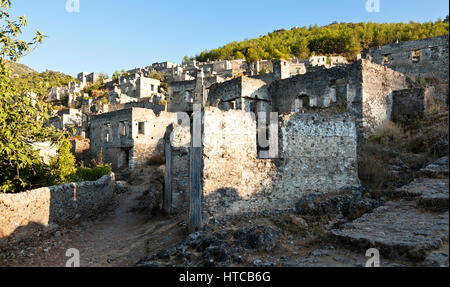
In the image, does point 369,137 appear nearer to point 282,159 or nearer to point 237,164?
point 282,159

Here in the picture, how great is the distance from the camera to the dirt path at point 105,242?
794 centimetres

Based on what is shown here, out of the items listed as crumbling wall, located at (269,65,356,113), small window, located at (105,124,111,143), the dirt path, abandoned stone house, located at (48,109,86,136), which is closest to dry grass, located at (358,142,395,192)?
crumbling wall, located at (269,65,356,113)

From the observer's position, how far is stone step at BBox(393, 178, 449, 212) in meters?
7.60

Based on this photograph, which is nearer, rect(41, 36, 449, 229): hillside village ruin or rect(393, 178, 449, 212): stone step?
rect(393, 178, 449, 212): stone step

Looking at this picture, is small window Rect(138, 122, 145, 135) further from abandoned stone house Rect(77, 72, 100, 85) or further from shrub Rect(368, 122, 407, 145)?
abandoned stone house Rect(77, 72, 100, 85)

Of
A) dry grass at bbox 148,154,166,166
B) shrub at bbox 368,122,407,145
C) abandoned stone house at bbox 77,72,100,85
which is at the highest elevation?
abandoned stone house at bbox 77,72,100,85

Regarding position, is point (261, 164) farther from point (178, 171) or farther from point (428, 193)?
point (428, 193)

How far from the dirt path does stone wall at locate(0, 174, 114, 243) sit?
1.39ft

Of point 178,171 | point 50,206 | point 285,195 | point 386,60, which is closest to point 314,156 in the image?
point 285,195

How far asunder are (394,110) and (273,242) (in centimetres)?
1159

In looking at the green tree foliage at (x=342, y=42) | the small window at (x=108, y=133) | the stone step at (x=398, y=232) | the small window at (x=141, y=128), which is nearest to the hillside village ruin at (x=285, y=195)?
the stone step at (x=398, y=232)

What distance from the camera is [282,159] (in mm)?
9148

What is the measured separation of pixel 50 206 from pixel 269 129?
23.9 ft

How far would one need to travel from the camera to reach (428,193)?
8227 mm
